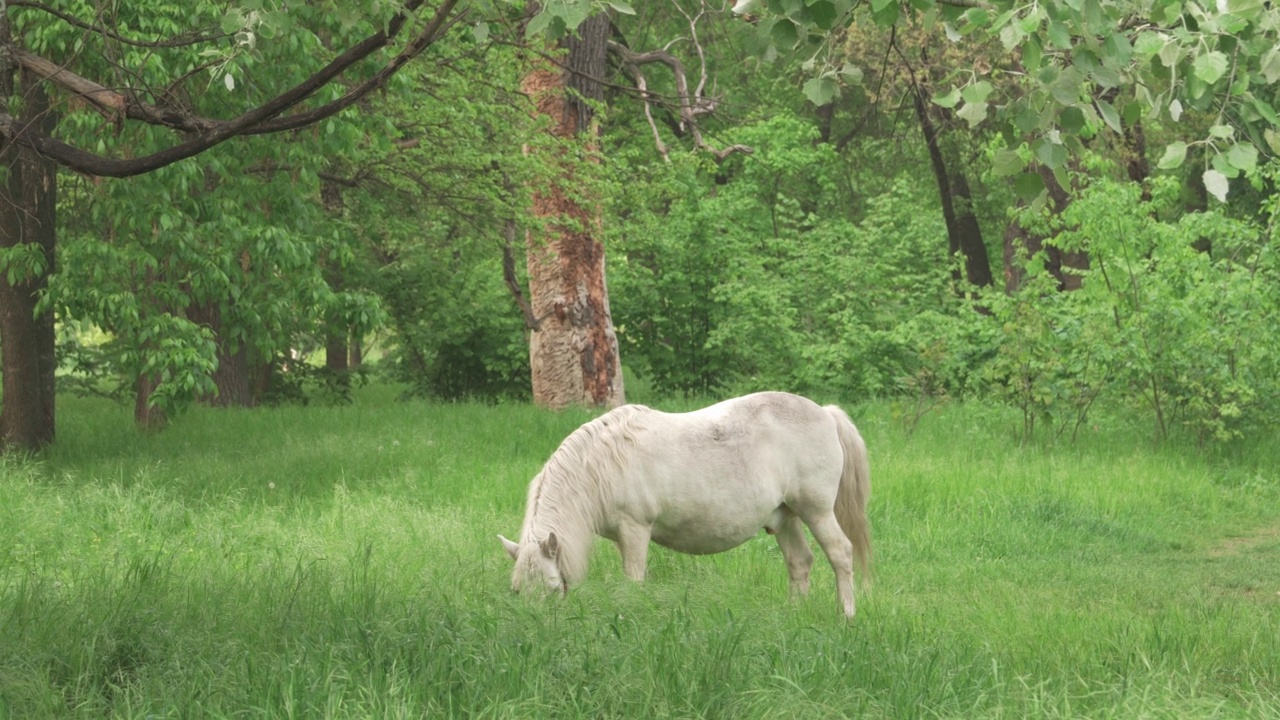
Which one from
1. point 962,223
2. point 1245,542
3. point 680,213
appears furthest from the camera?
point 962,223

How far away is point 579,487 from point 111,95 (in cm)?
310

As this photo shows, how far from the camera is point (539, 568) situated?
6.26 m

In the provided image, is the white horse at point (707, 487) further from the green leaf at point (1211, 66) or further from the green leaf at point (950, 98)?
the green leaf at point (1211, 66)

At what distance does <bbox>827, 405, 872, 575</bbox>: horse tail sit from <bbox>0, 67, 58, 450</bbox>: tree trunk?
7056 millimetres

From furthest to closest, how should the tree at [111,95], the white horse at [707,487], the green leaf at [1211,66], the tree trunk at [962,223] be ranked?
the tree trunk at [962,223] < the white horse at [707,487] < the tree at [111,95] < the green leaf at [1211,66]

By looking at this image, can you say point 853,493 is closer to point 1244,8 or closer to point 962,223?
point 1244,8

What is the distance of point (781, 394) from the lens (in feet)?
24.8

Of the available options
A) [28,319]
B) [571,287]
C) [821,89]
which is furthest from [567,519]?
[571,287]

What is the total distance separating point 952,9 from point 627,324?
49.6 feet

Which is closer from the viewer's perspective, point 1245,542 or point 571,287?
point 1245,542

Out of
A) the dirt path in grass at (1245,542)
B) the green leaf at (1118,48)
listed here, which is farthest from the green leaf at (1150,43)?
the dirt path in grass at (1245,542)

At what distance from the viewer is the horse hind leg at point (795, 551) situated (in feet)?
24.8

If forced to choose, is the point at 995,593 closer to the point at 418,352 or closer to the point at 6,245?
the point at 6,245

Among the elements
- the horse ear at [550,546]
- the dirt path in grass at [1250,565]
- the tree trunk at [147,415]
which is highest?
the tree trunk at [147,415]
